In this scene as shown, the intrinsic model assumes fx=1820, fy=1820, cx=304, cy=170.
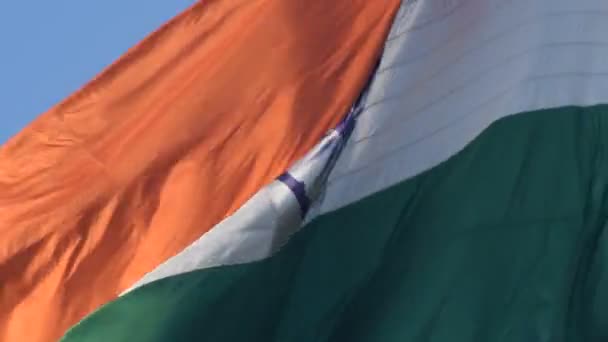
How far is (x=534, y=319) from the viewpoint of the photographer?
5125 millimetres

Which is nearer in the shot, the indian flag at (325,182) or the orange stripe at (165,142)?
the indian flag at (325,182)

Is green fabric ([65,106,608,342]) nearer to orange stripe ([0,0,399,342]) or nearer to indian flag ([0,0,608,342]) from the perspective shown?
indian flag ([0,0,608,342])

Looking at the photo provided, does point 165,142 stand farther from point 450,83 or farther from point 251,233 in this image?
point 450,83

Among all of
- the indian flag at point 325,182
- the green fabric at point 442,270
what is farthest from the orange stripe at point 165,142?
the green fabric at point 442,270

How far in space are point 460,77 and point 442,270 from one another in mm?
788

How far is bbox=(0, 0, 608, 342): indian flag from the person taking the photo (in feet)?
17.2

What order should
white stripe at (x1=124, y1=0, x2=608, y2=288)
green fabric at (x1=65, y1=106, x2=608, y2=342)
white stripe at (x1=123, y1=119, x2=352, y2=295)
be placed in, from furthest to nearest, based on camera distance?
white stripe at (x1=124, y1=0, x2=608, y2=288) < white stripe at (x1=123, y1=119, x2=352, y2=295) < green fabric at (x1=65, y1=106, x2=608, y2=342)

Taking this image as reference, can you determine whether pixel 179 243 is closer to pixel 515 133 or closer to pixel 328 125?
pixel 328 125

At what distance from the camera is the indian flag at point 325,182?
17.2 ft

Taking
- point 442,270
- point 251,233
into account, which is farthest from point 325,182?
point 442,270

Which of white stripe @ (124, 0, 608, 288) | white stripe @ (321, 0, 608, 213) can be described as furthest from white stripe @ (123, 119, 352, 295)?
white stripe @ (321, 0, 608, 213)

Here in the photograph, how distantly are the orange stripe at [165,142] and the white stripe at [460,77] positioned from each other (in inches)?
4.2

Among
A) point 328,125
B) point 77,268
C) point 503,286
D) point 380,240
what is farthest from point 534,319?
point 77,268

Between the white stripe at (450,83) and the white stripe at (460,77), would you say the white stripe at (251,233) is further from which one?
the white stripe at (460,77)
